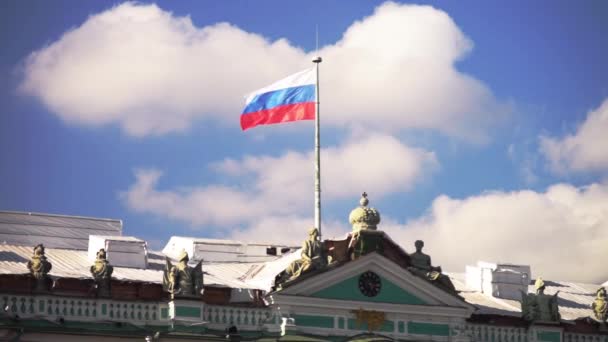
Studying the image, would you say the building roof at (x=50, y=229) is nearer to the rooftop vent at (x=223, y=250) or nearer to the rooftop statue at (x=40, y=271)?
the rooftop vent at (x=223, y=250)

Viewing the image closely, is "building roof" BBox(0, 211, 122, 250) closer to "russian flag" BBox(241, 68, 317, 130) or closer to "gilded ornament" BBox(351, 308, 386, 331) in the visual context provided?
"russian flag" BBox(241, 68, 317, 130)

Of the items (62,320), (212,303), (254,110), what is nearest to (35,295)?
(62,320)

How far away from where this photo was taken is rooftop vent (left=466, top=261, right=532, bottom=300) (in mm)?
81375

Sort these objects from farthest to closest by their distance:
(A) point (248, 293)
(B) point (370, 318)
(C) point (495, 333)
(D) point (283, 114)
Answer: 1. (D) point (283, 114)
2. (C) point (495, 333)
3. (B) point (370, 318)
4. (A) point (248, 293)

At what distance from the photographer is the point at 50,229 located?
3002 inches

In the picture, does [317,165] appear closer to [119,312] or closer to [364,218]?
[364,218]

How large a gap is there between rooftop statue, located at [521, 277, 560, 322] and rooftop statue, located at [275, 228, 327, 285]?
1167cm

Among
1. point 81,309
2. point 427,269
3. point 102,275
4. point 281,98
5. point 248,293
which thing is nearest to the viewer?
point 81,309

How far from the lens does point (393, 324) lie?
7188 centimetres

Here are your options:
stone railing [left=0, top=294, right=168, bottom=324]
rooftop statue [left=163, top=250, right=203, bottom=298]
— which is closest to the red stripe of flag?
rooftop statue [left=163, top=250, right=203, bottom=298]

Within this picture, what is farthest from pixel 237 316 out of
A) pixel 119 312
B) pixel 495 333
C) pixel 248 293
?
pixel 495 333

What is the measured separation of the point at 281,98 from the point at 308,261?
1240cm

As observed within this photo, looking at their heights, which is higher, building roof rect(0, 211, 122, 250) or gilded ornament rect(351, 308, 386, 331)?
building roof rect(0, 211, 122, 250)

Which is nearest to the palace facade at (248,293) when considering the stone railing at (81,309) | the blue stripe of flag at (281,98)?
the stone railing at (81,309)
